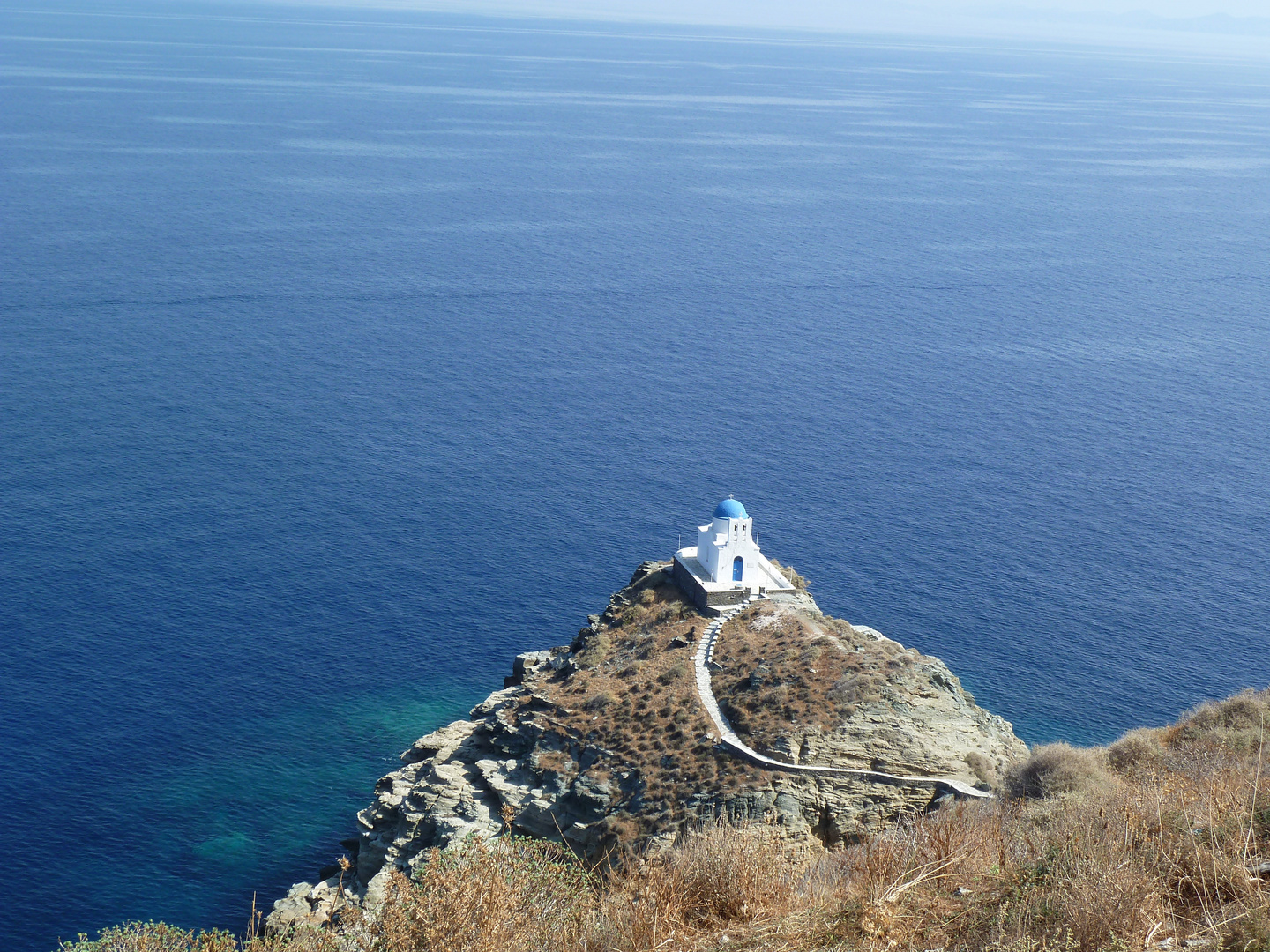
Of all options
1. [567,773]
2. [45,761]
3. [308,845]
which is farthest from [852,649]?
[45,761]

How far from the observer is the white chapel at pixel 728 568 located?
67.2m

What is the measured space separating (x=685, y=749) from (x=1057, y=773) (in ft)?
56.7

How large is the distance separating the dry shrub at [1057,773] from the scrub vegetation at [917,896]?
555 inches

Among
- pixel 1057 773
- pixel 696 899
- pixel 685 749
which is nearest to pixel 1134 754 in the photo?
pixel 1057 773

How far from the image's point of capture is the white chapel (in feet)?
221

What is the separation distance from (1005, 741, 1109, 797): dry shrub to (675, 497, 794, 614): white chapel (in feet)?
78.5

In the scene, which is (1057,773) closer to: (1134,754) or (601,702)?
(1134,754)

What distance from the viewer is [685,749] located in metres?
53.7

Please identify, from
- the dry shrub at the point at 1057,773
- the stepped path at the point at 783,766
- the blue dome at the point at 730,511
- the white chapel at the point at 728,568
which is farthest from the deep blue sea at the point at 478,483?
the dry shrub at the point at 1057,773

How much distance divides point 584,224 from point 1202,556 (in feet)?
382

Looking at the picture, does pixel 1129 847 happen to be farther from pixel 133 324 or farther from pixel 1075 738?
pixel 133 324

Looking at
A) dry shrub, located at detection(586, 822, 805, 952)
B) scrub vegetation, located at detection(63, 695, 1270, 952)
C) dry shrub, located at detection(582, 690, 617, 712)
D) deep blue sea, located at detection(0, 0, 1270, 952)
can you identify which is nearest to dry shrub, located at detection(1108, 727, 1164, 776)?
scrub vegetation, located at detection(63, 695, 1270, 952)

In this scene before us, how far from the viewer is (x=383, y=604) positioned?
89500mm

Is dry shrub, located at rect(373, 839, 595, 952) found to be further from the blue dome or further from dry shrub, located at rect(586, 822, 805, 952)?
the blue dome
